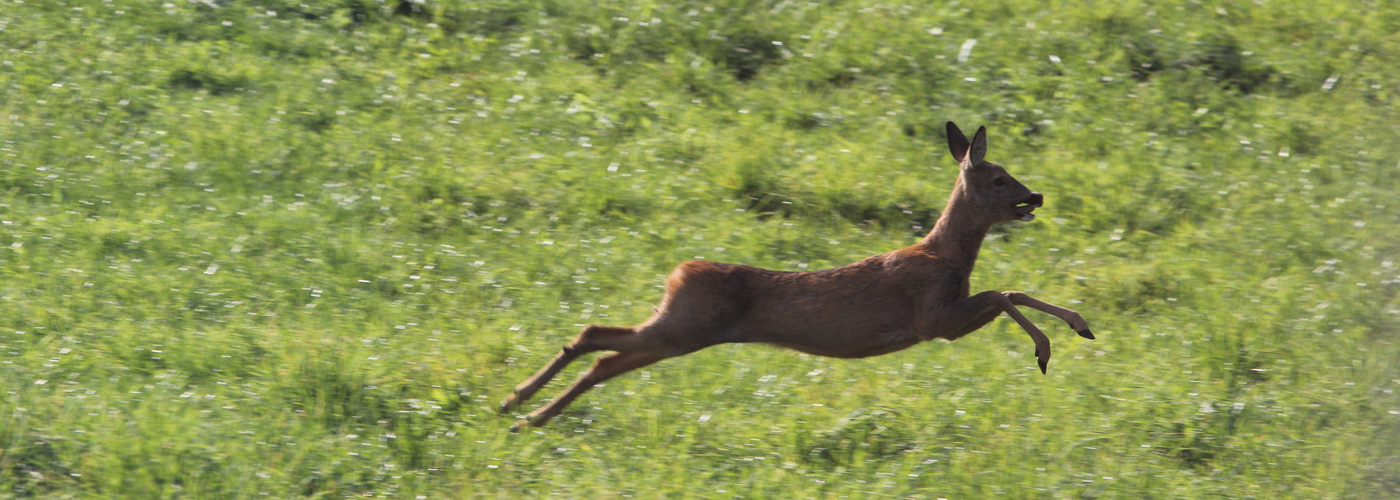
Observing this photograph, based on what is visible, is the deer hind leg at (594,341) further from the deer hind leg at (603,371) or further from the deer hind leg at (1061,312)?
the deer hind leg at (1061,312)

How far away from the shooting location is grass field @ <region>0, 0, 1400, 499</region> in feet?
22.2

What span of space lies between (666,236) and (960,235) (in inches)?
136

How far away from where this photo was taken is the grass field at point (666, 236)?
6754mm

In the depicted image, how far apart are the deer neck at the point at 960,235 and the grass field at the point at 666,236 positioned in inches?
49.8

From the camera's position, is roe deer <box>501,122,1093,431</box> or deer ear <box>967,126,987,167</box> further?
deer ear <box>967,126,987,167</box>

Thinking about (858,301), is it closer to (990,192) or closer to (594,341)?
(990,192)

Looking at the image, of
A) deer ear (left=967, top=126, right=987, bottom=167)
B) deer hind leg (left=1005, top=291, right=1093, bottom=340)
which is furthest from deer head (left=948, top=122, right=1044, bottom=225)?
deer hind leg (left=1005, top=291, right=1093, bottom=340)

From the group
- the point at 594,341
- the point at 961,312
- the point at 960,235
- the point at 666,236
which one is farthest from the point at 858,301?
the point at 666,236

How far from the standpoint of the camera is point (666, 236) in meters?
9.19

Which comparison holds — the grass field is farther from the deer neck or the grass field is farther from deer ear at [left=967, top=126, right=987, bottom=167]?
deer ear at [left=967, top=126, right=987, bottom=167]

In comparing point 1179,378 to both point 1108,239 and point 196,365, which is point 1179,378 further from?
point 196,365

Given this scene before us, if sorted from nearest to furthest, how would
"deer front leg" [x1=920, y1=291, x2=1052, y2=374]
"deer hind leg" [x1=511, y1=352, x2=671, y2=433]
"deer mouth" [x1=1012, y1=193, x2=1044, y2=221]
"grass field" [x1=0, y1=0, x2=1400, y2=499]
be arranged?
"deer front leg" [x1=920, y1=291, x2=1052, y2=374]
"deer mouth" [x1=1012, y1=193, x2=1044, y2=221]
"deer hind leg" [x1=511, y1=352, x2=671, y2=433]
"grass field" [x1=0, y1=0, x2=1400, y2=499]

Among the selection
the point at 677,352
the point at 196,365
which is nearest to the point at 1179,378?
the point at 677,352

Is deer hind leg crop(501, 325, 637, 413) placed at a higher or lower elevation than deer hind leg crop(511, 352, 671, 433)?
higher
